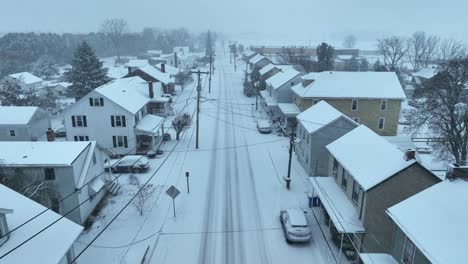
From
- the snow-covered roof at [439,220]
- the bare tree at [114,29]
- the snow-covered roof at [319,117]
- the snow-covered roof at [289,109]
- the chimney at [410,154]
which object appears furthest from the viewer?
the bare tree at [114,29]

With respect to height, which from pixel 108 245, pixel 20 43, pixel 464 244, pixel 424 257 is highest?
pixel 20 43

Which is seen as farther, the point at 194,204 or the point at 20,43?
the point at 20,43

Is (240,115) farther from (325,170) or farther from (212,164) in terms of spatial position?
(325,170)

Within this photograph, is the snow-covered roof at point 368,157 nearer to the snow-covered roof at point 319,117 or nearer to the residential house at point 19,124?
the snow-covered roof at point 319,117

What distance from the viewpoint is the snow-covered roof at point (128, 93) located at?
3509 cm

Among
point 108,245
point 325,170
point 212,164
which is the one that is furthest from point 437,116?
point 108,245

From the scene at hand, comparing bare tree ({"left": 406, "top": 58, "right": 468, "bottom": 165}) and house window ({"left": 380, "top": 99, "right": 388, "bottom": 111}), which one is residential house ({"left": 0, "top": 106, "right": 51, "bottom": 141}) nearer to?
house window ({"left": 380, "top": 99, "right": 388, "bottom": 111})

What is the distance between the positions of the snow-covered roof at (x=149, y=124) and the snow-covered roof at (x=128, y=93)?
5.55 feet

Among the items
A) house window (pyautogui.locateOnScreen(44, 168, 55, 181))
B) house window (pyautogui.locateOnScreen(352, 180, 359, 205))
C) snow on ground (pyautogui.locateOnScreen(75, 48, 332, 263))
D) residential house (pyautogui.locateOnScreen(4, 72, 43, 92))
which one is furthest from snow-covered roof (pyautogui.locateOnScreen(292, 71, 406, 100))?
residential house (pyautogui.locateOnScreen(4, 72, 43, 92))

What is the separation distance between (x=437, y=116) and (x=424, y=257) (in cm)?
2477

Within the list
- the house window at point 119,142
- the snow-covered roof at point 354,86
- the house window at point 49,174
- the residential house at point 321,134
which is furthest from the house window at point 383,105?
the house window at point 49,174

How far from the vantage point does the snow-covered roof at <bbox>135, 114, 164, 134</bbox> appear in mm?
35969

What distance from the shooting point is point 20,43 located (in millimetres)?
111688

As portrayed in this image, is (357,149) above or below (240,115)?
above
